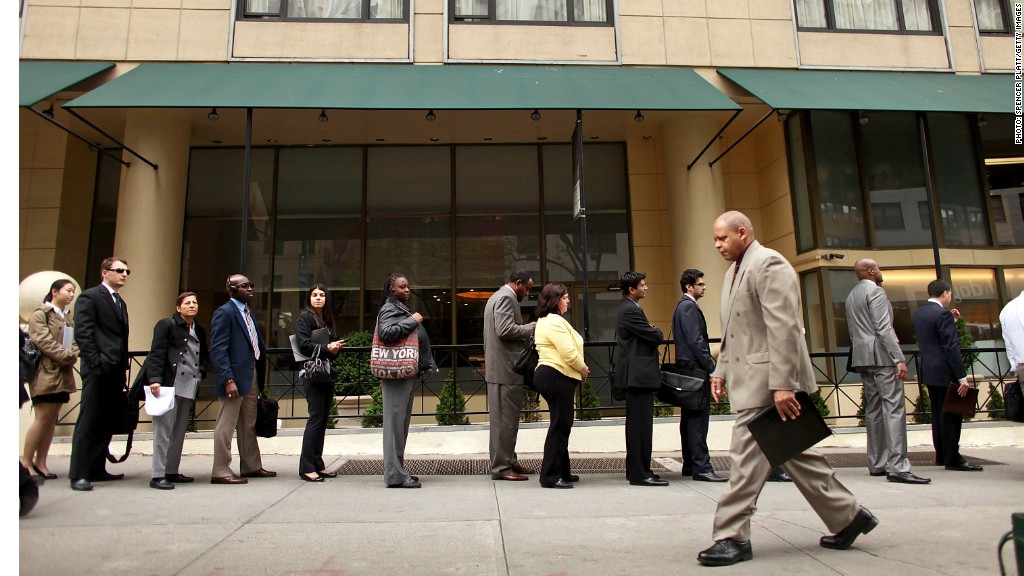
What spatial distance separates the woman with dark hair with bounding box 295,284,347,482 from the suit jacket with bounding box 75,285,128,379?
1.51 meters

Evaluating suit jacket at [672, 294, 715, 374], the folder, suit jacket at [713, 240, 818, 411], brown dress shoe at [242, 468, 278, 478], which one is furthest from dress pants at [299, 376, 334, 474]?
the folder

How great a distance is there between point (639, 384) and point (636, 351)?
0.30 meters

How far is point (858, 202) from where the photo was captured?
11398mm

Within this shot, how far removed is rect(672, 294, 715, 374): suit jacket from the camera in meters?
6.00

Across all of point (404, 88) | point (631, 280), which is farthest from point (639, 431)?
point (404, 88)

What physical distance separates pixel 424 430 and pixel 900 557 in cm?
583

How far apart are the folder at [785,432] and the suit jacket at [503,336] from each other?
2928 mm

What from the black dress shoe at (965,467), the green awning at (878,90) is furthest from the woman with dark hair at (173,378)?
the green awning at (878,90)

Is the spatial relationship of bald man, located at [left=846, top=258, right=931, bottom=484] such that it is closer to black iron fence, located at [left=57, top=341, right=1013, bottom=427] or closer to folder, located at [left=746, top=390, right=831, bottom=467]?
black iron fence, located at [left=57, top=341, right=1013, bottom=427]

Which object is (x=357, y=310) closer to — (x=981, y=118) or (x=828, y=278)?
(x=828, y=278)

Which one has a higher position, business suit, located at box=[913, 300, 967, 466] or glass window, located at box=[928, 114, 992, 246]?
glass window, located at box=[928, 114, 992, 246]

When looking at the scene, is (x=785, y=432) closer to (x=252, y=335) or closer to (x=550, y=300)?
(x=550, y=300)

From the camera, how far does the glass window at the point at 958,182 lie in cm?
1159

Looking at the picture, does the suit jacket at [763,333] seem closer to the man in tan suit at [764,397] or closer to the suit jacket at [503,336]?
the man in tan suit at [764,397]
